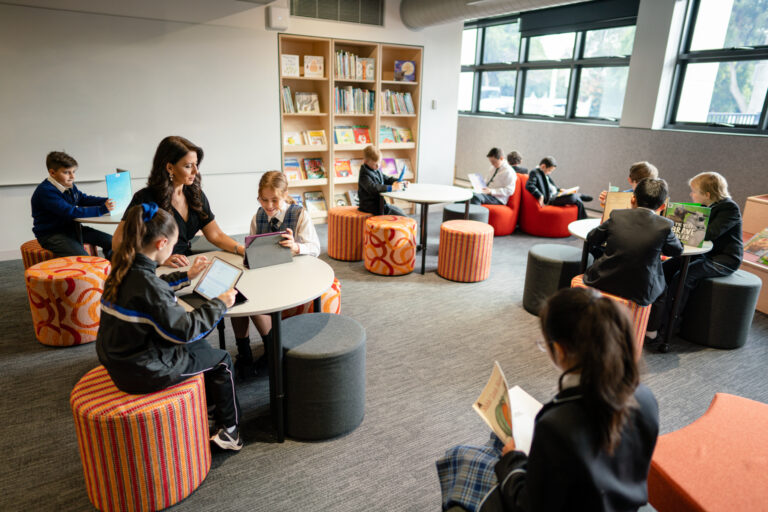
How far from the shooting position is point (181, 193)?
2.95 meters

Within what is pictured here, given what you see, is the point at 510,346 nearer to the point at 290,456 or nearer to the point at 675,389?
the point at 675,389

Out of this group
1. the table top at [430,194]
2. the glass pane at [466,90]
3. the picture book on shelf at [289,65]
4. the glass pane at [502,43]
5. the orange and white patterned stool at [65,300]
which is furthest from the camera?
the glass pane at [466,90]

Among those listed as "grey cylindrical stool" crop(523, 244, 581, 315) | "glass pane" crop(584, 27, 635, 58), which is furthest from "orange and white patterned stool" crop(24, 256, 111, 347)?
"glass pane" crop(584, 27, 635, 58)

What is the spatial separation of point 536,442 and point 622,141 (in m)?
6.67

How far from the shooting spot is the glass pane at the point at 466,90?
9993 millimetres

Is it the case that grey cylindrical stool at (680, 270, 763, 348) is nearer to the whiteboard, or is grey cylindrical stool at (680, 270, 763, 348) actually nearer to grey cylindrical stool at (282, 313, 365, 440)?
grey cylindrical stool at (282, 313, 365, 440)

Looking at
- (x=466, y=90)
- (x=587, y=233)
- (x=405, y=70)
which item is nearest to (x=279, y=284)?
(x=587, y=233)

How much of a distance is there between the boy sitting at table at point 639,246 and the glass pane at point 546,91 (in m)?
5.66

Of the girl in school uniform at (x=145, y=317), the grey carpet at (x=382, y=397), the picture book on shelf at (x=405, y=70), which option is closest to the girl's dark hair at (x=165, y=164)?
the girl in school uniform at (x=145, y=317)

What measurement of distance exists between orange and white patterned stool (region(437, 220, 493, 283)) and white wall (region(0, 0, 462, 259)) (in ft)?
8.50

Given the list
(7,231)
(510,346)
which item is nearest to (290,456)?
(510,346)

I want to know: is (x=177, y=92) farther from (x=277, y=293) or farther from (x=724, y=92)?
(x=724, y=92)

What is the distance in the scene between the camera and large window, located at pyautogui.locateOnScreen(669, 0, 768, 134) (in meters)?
5.59

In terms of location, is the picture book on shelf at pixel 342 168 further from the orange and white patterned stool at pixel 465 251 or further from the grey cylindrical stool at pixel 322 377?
the grey cylindrical stool at pixel 322 377
